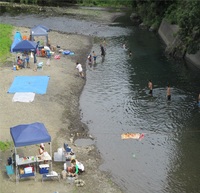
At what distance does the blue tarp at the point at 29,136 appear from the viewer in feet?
83.1

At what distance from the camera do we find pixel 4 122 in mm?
32562

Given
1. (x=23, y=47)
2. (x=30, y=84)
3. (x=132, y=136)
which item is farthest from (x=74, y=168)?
(x=23, y=47)

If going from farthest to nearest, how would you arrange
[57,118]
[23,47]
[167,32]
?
1. [167,32]
2. [23,47]
3. [57,118]

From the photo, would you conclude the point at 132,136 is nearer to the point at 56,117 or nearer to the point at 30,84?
the point at 56,117

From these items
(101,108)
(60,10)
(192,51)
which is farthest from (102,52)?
(60,10)

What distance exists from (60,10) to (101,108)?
5748 cm

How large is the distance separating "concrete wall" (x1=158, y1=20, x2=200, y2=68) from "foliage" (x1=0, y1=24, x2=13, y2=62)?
22827mm

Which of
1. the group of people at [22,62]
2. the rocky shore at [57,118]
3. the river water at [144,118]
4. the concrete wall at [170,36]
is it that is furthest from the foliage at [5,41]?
the concrete wall at [170,36]

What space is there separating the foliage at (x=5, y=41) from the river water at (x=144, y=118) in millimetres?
10910

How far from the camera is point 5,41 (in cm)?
5544

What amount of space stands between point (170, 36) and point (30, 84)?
1205 inches

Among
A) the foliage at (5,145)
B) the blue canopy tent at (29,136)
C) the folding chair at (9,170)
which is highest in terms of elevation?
the blue canopy tent at (29,136)

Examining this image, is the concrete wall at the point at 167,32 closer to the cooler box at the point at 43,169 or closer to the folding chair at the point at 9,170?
the cooler box at the point at 43,169

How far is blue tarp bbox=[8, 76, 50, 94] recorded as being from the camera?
129 ft
